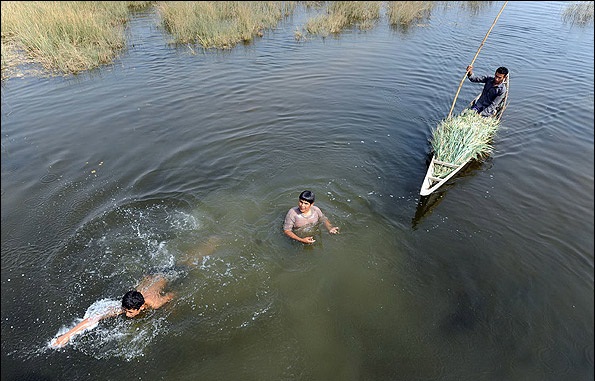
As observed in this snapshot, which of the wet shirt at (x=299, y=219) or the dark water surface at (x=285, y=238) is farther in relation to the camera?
the wet shirt at (x=299, y=219)

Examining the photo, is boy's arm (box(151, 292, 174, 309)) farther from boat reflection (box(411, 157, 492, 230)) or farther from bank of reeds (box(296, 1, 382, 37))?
bank of reeds (box(296, 1, 382, 37))

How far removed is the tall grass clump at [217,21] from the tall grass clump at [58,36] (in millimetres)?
2435

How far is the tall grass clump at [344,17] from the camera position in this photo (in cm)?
1655

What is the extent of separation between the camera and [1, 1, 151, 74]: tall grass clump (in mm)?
12555

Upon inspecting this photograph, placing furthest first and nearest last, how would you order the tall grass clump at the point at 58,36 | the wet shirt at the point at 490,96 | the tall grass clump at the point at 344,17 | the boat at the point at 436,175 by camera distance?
the tall grass clump at the point at 344,17 → the tall grass clump at the point at 58,36 → the wet shirt at the point at 490,96 → the boat at the point at 436,175

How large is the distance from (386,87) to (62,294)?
34.6 feet

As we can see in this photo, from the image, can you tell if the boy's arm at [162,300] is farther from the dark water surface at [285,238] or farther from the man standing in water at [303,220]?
the man standing in water at [303,220]

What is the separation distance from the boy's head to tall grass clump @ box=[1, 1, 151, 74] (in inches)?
438

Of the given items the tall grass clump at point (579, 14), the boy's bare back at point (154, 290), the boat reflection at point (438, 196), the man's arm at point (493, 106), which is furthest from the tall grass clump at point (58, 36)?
the tall grass clump at point (579, 14)

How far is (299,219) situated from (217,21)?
44.3 ft

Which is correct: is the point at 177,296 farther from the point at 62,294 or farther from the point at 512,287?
the point at 512,287

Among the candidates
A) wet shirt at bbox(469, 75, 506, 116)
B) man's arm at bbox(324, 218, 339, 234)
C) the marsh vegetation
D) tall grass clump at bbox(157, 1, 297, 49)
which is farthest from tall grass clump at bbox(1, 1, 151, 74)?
wet shirt at bbox(469, 75, 506, 116)

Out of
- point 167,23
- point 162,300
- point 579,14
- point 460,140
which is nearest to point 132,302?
point 162,300

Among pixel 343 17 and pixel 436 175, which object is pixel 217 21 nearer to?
pixel 343 17
